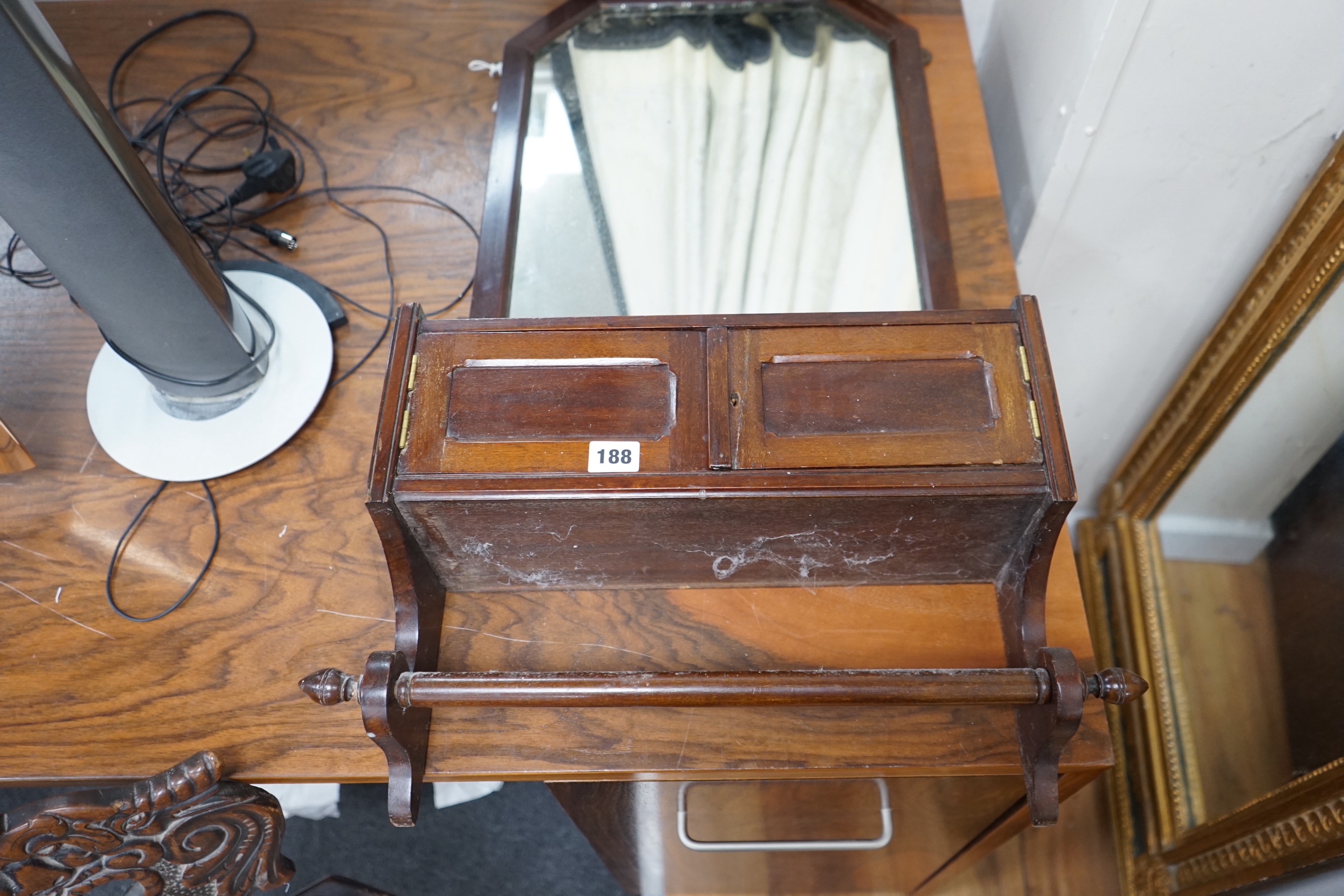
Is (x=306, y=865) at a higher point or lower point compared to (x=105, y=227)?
lower

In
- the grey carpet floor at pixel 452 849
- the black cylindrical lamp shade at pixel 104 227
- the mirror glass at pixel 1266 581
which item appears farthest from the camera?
the grey carpet floor at pixel 452 849

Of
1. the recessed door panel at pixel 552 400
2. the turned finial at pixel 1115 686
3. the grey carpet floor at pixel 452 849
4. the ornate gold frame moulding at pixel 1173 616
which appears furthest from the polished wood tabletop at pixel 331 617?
the grey carpet floor at pixel 452 849

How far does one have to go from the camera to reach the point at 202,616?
98 centimetres

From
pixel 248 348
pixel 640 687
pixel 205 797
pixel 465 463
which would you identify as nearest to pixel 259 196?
pixel 248 348

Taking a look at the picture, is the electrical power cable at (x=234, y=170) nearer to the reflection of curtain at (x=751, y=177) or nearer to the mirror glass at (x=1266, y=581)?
the reflection of curtain at (x=751, y=177)

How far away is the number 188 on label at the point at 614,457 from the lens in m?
0.81

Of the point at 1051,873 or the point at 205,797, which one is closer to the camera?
the point at 205,797

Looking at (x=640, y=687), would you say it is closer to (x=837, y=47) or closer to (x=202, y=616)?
(x=202, y=616)

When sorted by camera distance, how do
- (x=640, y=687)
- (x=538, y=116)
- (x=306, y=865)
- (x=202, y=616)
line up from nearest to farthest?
(x=640, y=687) → (x=202, y=616) → (x=538, y=116) → (x=306, y=865)

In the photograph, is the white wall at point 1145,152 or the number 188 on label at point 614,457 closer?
the number 188 on label at point 614,457

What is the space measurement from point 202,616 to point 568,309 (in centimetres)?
51

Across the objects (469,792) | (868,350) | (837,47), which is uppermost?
(837,47)

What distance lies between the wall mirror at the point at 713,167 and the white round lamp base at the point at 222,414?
27 cm

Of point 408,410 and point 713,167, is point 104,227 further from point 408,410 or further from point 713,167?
point 713,167
